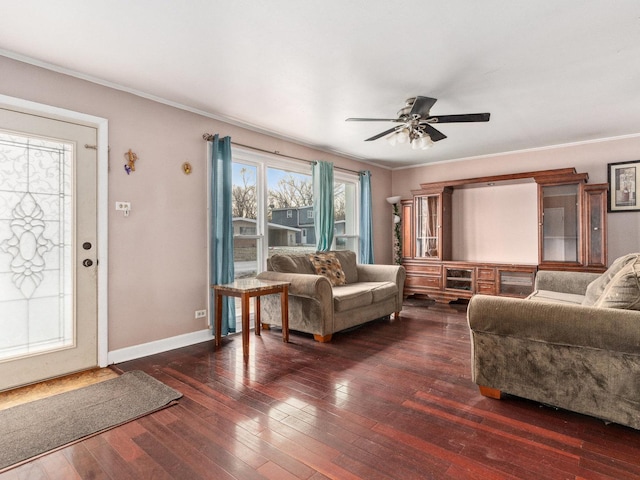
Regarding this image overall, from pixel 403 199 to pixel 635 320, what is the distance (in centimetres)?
478

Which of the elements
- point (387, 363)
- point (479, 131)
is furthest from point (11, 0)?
point (479, 131)

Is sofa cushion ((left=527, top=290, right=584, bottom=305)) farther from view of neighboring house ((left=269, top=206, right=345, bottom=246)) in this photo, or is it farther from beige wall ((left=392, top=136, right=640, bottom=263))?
view of neighboring house ((left=269, top=206, right=345, bottom=246))

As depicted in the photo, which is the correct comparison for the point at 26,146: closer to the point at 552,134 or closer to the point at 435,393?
the point at 435,393

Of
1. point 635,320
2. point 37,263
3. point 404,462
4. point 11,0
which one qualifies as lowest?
point 404,462

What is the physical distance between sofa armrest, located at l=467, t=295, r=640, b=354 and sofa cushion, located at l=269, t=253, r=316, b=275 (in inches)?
90.4

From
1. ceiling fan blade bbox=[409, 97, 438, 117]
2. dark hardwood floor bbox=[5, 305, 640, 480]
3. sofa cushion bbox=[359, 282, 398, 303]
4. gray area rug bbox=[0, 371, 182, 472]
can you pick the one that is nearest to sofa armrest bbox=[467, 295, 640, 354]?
dark hardwood floor bbox=[5, 305, 640, 480]

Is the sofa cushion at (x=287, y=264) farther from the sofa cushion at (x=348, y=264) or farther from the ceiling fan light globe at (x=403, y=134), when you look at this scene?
the ceiling fan light globe at (x=403, y=134)

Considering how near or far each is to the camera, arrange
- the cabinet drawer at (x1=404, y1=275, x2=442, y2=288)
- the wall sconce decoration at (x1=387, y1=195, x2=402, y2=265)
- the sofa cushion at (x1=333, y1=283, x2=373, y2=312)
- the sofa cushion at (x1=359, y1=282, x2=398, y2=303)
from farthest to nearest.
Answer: the wall sconce decoration at (x1=387, y1=195, x2=402, y2=265), the cabinet drawer at (x1=404, y1=275, x2=442, y2=288), the sofa cushion at (x1=359, y1=282, x2=398, y2=303), the sofa cushion at (x1=333, y1=283, x2=373, y2=312)

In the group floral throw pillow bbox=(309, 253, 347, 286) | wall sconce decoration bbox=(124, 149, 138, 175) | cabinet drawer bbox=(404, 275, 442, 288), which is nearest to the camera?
wall sconce decoration bbox=(124, 149, 138, 175)

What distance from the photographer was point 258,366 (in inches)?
121

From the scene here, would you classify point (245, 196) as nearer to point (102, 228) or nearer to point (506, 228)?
point (102, 228)

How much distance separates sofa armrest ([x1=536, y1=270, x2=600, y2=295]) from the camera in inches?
148

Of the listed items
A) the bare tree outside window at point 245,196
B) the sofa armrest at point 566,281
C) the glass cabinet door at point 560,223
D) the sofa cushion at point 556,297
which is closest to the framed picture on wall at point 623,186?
the glass cabinet door at point 560,223

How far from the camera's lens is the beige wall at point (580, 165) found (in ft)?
15.6
